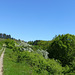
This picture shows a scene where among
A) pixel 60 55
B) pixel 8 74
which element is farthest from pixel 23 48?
pixel 60 55

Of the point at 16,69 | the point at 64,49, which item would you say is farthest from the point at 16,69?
the point at 64,49

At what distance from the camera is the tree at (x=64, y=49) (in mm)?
33094

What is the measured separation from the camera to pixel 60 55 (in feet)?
111

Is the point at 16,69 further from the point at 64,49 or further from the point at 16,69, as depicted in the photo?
the point at 64,49

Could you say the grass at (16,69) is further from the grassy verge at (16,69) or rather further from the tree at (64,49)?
the tree at (64,49)

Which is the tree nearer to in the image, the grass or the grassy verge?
the grassy verge

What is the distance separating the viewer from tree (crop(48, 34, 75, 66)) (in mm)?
33094

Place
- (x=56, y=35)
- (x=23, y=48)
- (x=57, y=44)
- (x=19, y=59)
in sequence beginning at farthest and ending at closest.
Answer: (x=56, y=35) → (x=57, y=44) → (x=23, y=48) → (x=19, y=59)


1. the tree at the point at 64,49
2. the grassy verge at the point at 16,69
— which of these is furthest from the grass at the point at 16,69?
the tree at the point at 64,49

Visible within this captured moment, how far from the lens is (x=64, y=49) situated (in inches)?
1321

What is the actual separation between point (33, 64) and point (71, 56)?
19.1 m

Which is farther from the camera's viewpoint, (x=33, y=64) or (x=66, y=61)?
(x=66, y=61)

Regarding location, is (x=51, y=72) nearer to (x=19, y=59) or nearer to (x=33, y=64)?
(x=33, y=64)

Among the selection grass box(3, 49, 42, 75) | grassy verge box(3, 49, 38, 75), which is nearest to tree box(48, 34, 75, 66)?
grassy verge box(3, 49, 38, 75)
